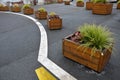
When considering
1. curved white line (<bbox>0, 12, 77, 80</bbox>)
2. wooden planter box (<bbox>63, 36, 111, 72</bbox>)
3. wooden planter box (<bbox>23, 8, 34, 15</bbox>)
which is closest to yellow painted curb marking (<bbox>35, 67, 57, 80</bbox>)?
curved white line (<bbox>0, 12, 77, 80</bbox>)

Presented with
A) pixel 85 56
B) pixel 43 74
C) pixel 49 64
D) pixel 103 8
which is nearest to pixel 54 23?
pixel 49 64

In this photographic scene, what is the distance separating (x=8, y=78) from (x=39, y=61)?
715 mm

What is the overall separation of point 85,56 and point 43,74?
86 centimetres

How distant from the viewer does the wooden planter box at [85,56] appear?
2.33 m

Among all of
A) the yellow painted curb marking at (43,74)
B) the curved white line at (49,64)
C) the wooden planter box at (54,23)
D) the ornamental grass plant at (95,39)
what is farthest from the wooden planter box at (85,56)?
the wooden planter box at (54,23)

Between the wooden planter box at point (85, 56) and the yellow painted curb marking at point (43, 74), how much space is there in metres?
0.63

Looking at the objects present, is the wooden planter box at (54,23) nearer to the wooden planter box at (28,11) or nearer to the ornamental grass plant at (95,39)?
the ornamental grass plant at (95,39)

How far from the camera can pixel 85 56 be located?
2.50 m

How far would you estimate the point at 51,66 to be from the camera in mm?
2643

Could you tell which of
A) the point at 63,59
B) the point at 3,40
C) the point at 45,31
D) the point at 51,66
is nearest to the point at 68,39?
the point at 63,59

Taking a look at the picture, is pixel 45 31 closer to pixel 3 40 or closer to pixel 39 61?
pixel 3 40

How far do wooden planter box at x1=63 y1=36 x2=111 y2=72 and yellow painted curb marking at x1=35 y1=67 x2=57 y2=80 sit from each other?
2.06 feet

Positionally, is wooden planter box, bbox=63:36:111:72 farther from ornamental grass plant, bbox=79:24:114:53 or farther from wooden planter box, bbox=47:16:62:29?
wooden planter box, bbox=47:16:62:29

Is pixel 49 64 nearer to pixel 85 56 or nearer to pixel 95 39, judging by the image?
pixel 85 56
